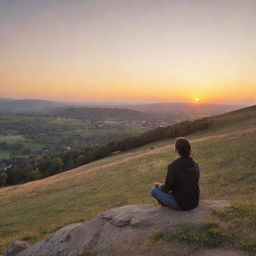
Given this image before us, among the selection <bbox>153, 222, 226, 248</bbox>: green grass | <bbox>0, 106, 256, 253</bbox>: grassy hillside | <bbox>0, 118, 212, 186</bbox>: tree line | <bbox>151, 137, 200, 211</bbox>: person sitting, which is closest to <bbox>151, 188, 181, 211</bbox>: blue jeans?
<bbox>151, 137, 200, 211</bbox>: person sitting

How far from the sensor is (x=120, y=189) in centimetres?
3048

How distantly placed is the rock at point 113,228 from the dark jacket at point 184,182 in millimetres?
432

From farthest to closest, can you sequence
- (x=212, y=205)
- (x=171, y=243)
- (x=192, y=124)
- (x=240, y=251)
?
(x=192, y=124) < (x=212, y=205) < (x=171, y=243) < (x=240, y=251)

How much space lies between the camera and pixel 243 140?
36.3 meters

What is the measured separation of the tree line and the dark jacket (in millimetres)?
56806

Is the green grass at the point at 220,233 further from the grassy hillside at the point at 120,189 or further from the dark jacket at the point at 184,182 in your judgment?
the grassy hillside at the point at 120,189

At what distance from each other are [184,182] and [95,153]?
230ft

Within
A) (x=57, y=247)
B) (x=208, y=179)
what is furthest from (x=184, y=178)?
(x=208, y=179)

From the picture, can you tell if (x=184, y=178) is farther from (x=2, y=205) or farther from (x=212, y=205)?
(x=2, y=205)

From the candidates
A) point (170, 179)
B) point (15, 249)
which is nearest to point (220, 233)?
point (170, 179)

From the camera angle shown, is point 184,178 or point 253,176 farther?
point 253,176

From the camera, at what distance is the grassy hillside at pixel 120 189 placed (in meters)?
21.7

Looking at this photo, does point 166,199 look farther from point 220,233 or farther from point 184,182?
point 220,233

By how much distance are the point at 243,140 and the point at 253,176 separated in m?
14.3
